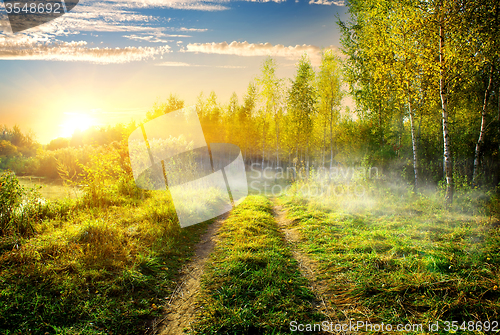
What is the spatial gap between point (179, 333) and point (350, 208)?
743 cm

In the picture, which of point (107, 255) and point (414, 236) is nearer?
point (107, 255)

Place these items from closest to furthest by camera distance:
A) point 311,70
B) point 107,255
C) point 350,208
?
point 107,255 < point 350,208 < point 311,70

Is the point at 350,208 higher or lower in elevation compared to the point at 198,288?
lower

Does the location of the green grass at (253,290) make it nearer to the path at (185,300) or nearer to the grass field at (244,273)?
the grass field at (244,273)

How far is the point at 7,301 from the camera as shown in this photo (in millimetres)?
3016

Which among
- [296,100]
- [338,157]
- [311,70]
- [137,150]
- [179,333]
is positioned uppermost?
[311,70]

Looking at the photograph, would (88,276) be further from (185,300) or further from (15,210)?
(15,210)

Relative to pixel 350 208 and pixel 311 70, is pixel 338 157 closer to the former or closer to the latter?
pixel 311 70

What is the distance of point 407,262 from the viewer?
4.16m

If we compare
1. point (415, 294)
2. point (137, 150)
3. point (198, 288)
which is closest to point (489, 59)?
point (415, 294)

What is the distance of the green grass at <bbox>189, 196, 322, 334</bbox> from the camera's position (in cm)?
299

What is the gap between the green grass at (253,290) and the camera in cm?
299

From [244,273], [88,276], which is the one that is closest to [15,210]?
[88,276]

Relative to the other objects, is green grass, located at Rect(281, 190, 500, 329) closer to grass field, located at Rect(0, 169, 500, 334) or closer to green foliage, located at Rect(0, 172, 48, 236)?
grass field, located at Rect(0, 169, 500, 334)
